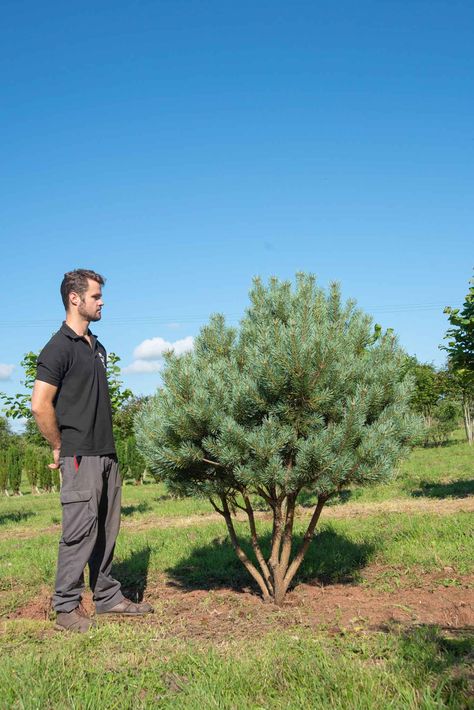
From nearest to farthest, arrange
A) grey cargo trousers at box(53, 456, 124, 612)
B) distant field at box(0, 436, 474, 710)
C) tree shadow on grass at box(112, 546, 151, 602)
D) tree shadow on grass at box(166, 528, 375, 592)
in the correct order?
distant field at box(0, 436, 474, 710)
grey cargo trousers at box(53, 456, 124, 612)
tree shadow on grass at box(112, 546, 151, 602)
tree shadow on grass at box(166, 528, 375, 592)

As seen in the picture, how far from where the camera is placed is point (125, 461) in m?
24.9

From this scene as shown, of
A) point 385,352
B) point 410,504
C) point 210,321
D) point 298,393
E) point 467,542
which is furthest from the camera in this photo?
point 410,504

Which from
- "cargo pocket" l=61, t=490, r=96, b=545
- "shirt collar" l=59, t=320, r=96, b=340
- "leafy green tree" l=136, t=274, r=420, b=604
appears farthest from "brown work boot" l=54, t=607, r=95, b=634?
"shirt collar" l=59, t=320, r=96, b=340

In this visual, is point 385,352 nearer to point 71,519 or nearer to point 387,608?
point 387,608

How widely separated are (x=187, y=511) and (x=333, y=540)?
19.5ft

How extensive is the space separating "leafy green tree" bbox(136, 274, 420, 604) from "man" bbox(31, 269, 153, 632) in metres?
0.51

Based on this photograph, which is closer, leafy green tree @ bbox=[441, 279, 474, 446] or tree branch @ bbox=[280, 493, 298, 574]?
tree branch @ bbox=[280, 493, 298, 574]

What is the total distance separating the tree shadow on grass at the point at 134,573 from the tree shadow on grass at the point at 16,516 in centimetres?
732

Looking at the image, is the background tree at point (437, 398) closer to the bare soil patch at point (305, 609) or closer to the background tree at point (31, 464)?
the background tree at point (31, 464)

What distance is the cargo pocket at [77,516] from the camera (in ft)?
13.6

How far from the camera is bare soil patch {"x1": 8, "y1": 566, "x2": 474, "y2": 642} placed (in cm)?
405

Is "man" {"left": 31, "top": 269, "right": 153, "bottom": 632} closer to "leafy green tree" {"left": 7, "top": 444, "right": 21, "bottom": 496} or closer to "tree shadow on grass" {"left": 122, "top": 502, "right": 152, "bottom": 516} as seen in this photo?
"tree shadow on grass" {"left": 122, "top": 502, "right": 152, "bottom": 516}

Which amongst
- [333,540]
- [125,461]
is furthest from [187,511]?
[125,461]

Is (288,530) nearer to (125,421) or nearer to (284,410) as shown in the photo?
(284,410)
